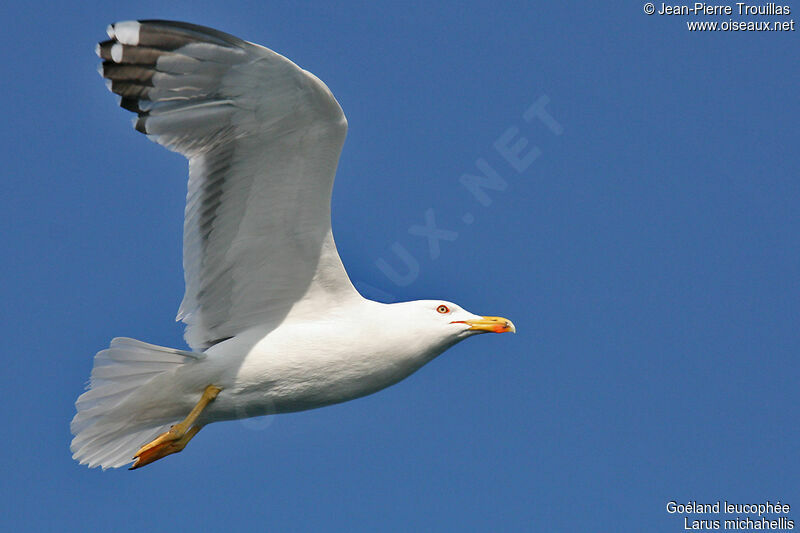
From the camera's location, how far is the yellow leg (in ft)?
29.7

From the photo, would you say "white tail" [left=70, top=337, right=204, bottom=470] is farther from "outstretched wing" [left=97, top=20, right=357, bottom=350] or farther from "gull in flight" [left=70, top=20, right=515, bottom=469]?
"outstretched wing" [left=97, top=20, right=357, bottom=350]

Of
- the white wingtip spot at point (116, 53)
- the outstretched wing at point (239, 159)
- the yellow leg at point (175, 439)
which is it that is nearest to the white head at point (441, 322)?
the outstretched wing at point (239, 159)

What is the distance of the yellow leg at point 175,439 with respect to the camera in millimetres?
9047

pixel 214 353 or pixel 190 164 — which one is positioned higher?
pixel 190 164

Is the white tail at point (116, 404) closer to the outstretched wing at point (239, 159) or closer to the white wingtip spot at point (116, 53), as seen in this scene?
the outstretched wing at point (239, 159)

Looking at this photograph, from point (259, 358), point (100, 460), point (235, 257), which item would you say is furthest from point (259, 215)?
point (100, 460)

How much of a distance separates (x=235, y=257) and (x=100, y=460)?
1.81 m

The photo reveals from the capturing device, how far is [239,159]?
28.9 ft

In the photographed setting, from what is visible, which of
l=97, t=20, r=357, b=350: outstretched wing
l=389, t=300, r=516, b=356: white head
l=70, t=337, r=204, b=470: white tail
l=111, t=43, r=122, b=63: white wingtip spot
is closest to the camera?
l=97, t=20, r=357, b=350: outstretched wing

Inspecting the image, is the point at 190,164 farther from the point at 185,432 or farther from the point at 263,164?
the point at 185,432

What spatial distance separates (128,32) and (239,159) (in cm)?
114

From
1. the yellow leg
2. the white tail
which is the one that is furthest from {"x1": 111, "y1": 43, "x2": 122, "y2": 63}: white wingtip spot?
the yellow leg

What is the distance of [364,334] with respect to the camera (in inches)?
358

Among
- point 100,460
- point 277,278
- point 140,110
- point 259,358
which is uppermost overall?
point 140,110
